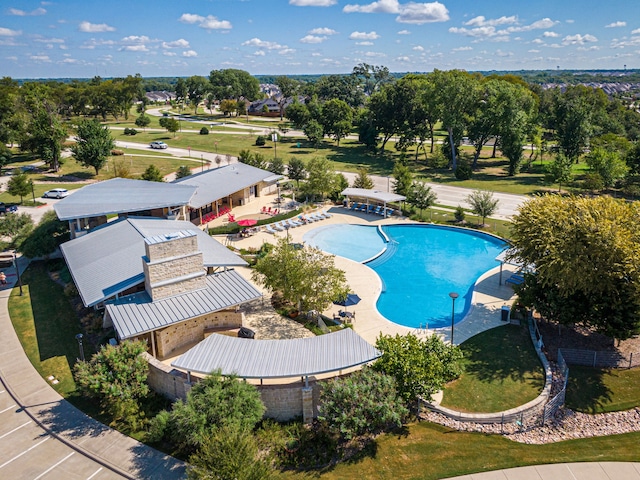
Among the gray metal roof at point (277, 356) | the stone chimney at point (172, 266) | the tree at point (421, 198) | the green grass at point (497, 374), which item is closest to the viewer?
the gray metal roof at point (277, 356)

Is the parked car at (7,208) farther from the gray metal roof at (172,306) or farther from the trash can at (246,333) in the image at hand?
the trash can at (246,333)

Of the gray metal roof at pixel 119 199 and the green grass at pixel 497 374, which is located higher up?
the gray metal roof at pixel 119 199

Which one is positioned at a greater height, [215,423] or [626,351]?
[215,423]

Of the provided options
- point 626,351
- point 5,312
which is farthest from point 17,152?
point 626,351

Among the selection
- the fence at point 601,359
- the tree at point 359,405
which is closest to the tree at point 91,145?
the tree at point 359,405

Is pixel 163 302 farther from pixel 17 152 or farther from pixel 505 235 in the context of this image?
pixel 17 152
